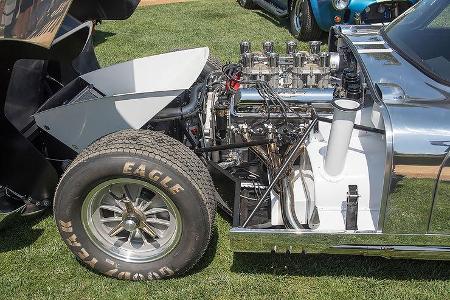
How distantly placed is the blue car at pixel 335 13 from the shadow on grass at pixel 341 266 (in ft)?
13.6

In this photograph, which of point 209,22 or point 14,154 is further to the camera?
point 209,22

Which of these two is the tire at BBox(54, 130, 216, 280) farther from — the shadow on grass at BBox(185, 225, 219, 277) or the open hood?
the open hood

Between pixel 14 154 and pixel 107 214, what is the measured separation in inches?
26.4

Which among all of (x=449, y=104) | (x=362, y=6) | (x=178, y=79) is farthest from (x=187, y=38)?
(x=449, y=104)

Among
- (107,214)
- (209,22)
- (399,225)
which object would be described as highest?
(399,225)

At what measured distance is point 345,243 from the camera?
2.79 m

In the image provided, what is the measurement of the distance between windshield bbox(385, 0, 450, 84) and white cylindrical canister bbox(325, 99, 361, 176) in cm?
54

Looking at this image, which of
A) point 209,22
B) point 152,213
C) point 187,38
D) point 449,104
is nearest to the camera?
point 449,104

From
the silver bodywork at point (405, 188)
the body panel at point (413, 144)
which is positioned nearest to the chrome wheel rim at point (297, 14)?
the silver bodywork at point (405, 188)

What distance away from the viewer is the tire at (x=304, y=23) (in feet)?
25.5

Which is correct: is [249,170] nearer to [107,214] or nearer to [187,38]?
[107,214]

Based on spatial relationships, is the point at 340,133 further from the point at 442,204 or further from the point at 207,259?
the point at 207,259

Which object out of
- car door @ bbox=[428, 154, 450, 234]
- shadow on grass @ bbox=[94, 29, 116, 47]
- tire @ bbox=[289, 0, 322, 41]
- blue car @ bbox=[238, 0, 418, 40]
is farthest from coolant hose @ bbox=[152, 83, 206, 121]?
shadow on grass @ bbox=[94, 29, 116, 47]

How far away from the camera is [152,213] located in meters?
3.08
